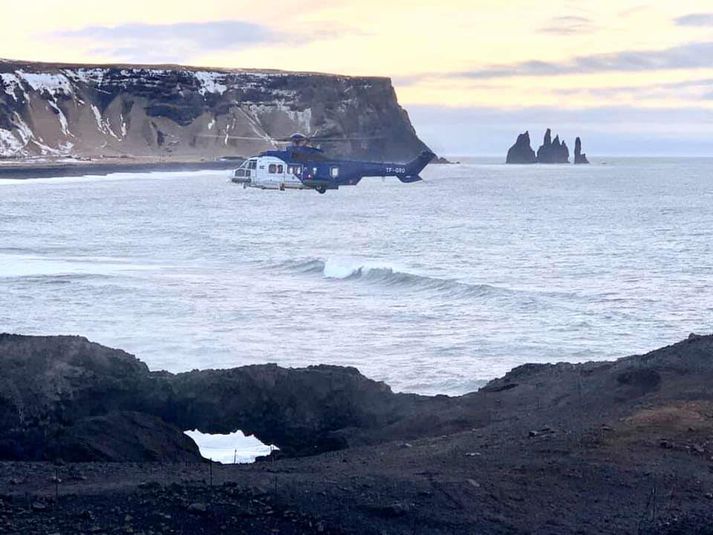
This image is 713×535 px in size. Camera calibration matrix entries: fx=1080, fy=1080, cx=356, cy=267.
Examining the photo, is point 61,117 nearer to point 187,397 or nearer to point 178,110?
point 178,110

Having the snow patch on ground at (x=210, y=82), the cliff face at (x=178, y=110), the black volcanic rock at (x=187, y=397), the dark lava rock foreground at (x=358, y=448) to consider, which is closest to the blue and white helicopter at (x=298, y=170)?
the dark lava rock foreground at (x=358, y=448)

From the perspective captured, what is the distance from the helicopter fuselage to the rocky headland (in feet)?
315

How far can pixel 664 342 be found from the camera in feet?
68.7

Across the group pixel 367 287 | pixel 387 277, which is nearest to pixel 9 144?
pixel 387 277

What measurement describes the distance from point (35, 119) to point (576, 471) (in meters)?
159

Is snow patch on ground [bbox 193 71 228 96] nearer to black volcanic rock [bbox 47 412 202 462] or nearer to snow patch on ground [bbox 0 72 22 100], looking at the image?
snow patch on ground [bbox 0 72 22 100]

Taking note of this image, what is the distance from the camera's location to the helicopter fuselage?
59.2 metres

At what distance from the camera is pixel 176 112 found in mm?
170250

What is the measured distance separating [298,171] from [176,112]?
114 metres

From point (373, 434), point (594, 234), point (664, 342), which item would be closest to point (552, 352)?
point (664, 342)

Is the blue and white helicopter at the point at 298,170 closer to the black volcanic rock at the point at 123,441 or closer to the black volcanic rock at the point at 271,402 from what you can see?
the black volcanic rock at the point at 271,402

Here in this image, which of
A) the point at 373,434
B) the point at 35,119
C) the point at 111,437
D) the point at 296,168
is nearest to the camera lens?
the point at 111,437

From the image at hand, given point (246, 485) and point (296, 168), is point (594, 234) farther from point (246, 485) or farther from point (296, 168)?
point (246, 485)

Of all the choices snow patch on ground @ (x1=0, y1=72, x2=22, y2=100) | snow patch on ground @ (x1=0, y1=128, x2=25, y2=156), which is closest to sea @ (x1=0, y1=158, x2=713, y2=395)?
snow patch on ground @ (x1=0, y1=128, x2=25, y2=156)
